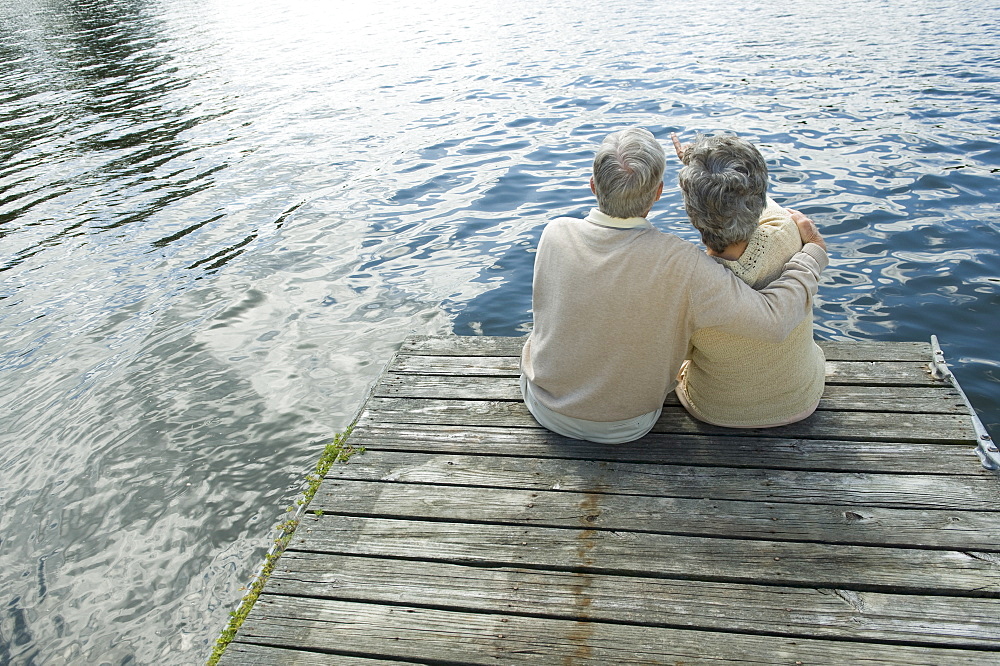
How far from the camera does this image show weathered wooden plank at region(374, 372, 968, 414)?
3.89 m

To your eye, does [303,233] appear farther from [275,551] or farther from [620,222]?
[620,222]

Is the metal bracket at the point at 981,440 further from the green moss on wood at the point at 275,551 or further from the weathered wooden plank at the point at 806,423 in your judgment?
the green moss on wood at the point at 275,551

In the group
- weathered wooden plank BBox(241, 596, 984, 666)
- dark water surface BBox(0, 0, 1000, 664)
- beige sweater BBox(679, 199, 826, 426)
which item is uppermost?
beige sweater BBox(679, 199, 826, 426)

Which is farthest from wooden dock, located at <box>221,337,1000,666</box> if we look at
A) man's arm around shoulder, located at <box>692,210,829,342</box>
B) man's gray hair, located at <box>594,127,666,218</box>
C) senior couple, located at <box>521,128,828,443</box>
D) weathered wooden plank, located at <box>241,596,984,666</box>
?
man's gray hair, located at <box>594,127,666,218</box>

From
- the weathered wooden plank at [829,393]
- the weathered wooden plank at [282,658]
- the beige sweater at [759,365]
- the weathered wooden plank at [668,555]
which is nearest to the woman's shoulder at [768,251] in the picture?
the beige sweater at [759,365]

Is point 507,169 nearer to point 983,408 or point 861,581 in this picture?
point 983,408

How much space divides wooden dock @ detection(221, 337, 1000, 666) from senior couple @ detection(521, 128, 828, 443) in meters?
0.30

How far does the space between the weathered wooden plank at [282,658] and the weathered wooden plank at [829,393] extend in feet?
5.95

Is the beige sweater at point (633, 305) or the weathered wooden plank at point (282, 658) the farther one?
the beige sweater at point (633, 305)

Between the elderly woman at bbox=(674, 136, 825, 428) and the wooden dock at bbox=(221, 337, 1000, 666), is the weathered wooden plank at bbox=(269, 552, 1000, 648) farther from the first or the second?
the elderly woman at bbox=(674, 136, 825, 428)

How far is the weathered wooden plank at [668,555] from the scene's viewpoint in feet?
9.31

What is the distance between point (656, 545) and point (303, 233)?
21.7 ft

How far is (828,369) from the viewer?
4262 millimetres

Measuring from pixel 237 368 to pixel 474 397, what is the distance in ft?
8.95
